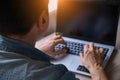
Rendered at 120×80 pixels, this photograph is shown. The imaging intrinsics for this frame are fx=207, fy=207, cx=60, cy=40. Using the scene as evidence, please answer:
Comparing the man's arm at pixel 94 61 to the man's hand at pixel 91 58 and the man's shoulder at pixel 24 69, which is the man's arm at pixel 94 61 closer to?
the man's hand at pixel 91 58

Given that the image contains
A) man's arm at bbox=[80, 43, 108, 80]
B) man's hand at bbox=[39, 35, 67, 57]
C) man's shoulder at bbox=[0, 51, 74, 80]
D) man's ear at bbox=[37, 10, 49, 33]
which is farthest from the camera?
man's hand at bbox=[39, 35, 67, 57]

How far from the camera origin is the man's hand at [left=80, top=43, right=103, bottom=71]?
44.1 inches

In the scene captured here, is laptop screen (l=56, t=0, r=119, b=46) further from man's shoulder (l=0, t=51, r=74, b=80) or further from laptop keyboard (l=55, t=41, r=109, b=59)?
man's shoulder (l=0, t=51, r=74, b=80)

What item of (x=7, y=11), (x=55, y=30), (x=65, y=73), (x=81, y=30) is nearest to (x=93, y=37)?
(x=81, y=30)

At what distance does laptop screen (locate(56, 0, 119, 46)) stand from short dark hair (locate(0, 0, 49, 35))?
615 millimetres

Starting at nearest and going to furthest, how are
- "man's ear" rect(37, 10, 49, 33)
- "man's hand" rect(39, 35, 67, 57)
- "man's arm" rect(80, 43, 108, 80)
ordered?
"man's ear" rect(37, 10, 49, 33) → "man's arm" rect(80, 43, 108, 80) → "man's hand" rect(39, 35, 67, 57)

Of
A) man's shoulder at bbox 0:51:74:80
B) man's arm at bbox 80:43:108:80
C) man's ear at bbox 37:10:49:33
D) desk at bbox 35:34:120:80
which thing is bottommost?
desk at bbox 35:34:120:80

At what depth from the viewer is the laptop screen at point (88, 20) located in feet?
4.28

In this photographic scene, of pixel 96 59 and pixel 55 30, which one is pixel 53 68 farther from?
pixel 55 30

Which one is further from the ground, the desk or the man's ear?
the man's ear

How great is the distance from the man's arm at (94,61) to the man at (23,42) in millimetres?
306

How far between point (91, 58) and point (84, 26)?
314 mm

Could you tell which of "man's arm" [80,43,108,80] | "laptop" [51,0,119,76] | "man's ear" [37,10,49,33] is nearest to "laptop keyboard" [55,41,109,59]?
"laptop" [51,0,119,76]

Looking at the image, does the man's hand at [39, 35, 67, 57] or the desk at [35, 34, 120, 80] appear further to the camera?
the man's hand at [39, 35, 67, 57]
